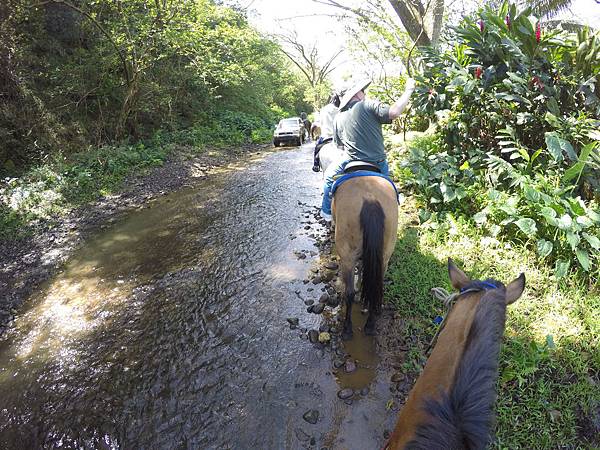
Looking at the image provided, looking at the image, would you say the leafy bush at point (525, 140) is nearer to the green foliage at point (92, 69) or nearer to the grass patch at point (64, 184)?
the grass patch at point (64, 184)

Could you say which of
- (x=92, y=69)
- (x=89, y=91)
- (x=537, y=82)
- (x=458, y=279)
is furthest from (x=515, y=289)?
(x=92, y=69)

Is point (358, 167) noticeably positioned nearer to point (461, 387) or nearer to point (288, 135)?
point (461, 387)

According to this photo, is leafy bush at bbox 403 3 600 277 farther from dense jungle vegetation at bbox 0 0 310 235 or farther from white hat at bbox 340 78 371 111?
dense jungle vegetation at bbox 0 0 310 235

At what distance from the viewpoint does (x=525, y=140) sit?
511 cm

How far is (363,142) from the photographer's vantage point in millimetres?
4023

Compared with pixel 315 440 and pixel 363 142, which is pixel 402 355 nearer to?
pixel 315 440

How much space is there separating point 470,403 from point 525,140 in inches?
207

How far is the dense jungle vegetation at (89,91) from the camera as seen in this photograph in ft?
30.3

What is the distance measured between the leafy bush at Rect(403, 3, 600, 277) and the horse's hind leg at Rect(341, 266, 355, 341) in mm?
2050

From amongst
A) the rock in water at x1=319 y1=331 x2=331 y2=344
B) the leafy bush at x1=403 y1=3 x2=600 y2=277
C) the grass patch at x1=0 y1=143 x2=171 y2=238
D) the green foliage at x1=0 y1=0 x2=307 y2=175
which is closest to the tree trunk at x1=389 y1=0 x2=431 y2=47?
the leafy bush at x1=403 y1=3 x2=600 y2=277

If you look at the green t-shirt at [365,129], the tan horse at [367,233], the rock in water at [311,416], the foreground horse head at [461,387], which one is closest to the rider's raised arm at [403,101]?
the green t-shirt at [365,129]

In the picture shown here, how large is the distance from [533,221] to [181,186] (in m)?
9.19

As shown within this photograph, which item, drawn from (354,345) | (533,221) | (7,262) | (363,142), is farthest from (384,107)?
(7,262)

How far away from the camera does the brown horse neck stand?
4.18 ft
